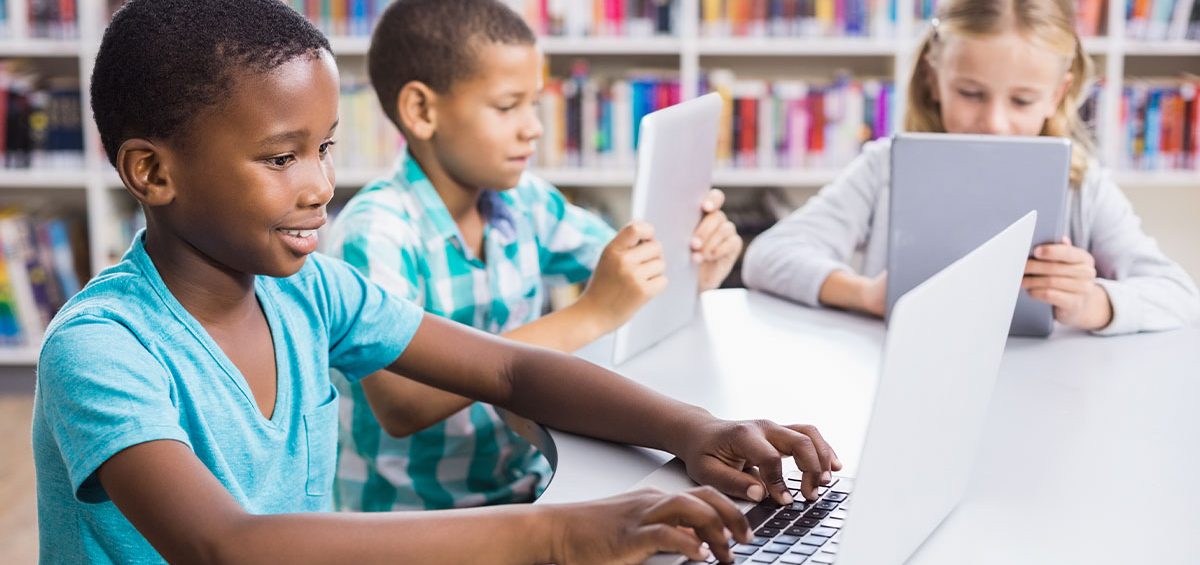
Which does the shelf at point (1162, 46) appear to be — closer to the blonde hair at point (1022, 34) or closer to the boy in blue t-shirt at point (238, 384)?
the blonde hair at point (1022, 34)

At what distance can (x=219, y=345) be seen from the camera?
1.05 meters

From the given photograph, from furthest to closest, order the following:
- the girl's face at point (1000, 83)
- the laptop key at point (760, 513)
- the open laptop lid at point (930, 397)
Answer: the girl's face at point (1000, 83) < the laptop key at point (760, 513) < the open laptop lid at point (930, 397)

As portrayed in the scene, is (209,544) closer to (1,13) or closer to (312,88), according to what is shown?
(312,88)

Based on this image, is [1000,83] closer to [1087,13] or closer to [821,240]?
[821,240]

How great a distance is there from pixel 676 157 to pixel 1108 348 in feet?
1.76

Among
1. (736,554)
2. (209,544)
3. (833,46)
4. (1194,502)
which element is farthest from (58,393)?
(833,46)

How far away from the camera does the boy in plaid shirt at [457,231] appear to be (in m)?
1.52

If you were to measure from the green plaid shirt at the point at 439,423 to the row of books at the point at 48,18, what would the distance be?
1.92 meters

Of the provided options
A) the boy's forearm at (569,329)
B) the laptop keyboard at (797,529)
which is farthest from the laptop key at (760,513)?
the boy's forearm at (569,329)

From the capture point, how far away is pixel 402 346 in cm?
122

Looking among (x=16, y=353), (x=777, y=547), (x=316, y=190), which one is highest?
(x=316, y=190)

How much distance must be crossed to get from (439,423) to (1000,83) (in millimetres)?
815

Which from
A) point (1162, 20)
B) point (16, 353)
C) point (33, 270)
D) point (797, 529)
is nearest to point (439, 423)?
point (797, 529)

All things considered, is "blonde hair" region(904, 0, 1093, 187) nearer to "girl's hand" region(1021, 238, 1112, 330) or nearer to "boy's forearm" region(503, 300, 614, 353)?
"girl's hand" region(1021, 238, 1112, 330)
